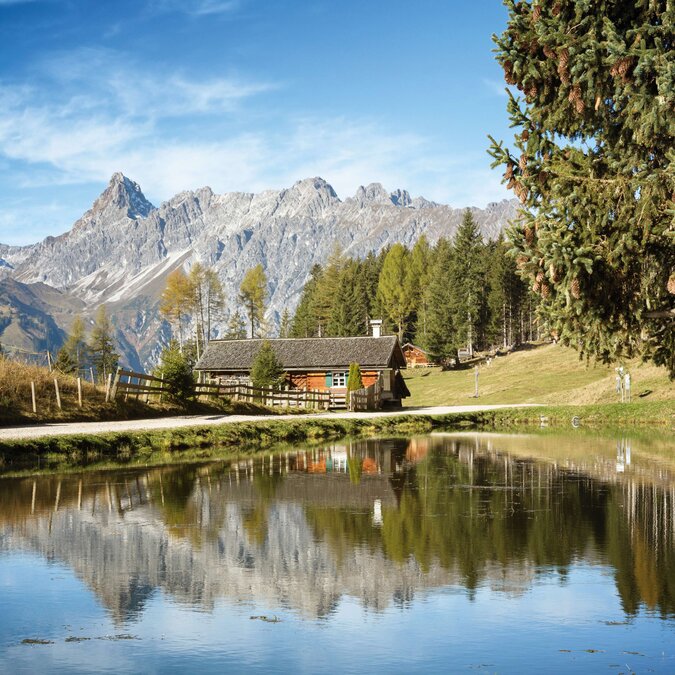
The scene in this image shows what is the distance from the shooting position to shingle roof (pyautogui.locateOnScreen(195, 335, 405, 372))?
67.7 metres

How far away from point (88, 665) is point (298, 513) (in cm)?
867

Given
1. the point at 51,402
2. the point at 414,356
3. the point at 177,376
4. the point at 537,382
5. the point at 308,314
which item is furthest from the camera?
the point at 308,314

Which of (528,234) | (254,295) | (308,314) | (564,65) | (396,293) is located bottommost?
(528,234)

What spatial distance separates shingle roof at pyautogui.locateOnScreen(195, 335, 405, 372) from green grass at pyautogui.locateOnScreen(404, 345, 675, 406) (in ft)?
26.8

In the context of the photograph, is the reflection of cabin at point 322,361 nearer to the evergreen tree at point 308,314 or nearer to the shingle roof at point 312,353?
the shingle roof at point 312,353

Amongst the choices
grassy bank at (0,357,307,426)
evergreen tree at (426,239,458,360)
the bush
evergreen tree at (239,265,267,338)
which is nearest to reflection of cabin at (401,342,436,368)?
evergreen tree at (426,239,458,360)

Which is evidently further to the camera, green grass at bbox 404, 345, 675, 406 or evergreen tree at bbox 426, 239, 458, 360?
evergreen tree at bbox 426, 239, 458, 360

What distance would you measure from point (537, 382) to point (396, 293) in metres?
50.4

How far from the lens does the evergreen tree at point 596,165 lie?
1614 centimetres

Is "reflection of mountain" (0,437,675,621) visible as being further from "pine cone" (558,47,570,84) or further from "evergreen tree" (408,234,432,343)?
"evergreen tree" (408,234,432,343)

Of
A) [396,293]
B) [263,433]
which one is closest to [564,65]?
[263,433]

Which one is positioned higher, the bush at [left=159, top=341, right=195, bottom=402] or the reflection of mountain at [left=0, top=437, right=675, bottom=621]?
the bush at [left=159, top=341, right=195, bottom=402]

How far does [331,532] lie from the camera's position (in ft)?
47.6

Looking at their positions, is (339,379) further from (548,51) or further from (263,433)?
(548,51)
